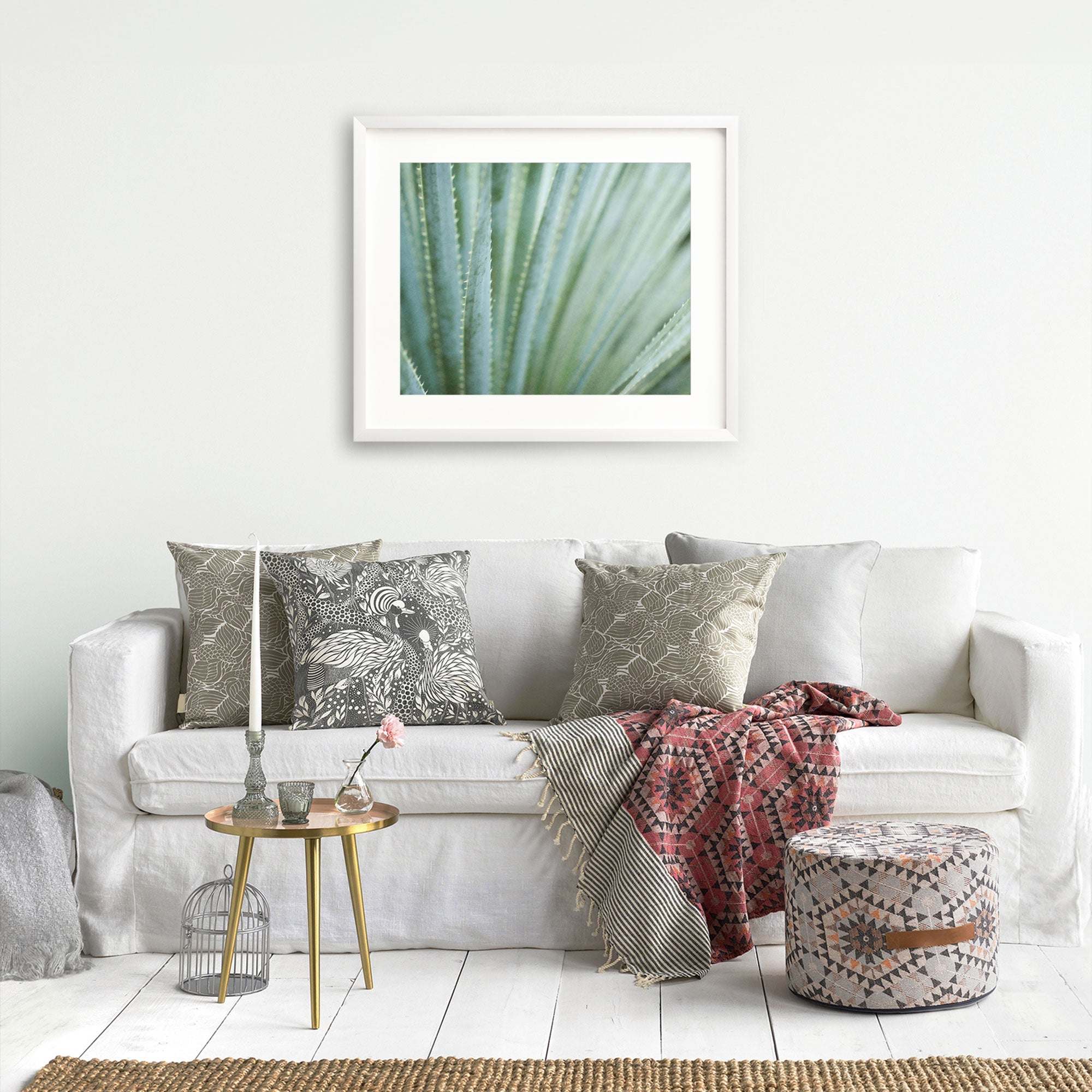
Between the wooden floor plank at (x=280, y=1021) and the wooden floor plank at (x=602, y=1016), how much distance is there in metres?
0.43

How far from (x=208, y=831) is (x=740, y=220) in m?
2.27

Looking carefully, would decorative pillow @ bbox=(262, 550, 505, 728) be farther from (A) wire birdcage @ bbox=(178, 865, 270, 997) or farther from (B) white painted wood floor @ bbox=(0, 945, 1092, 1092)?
(B) white painted wood floor @ bbox=(0, 945, 1092, 1092)

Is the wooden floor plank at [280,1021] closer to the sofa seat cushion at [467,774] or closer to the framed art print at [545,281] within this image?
the sofa seat cushion at [467,774]

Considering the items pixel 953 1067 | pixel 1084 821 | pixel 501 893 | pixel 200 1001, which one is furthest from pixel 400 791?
pixel 1084 821

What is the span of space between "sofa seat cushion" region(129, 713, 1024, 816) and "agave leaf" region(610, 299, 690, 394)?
1.36m

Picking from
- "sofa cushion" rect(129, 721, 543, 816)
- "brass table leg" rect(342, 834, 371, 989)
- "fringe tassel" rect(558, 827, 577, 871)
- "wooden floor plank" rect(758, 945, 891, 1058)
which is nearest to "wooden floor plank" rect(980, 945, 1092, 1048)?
"wooden floor plank" rect(758, 945, 891, 1058)

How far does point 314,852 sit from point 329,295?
1923 mm

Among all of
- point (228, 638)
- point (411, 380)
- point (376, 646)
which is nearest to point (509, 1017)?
point (376, 646)

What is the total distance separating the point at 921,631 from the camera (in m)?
3.14

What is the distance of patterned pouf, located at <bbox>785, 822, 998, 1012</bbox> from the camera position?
2189mm

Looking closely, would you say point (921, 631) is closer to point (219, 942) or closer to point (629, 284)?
point (629, 284)

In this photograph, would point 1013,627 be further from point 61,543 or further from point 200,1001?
point 61,543

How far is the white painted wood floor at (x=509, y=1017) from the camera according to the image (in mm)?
2094

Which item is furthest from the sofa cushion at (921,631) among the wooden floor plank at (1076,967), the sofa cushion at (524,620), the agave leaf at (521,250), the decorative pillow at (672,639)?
the agave leaf at (521,250)
